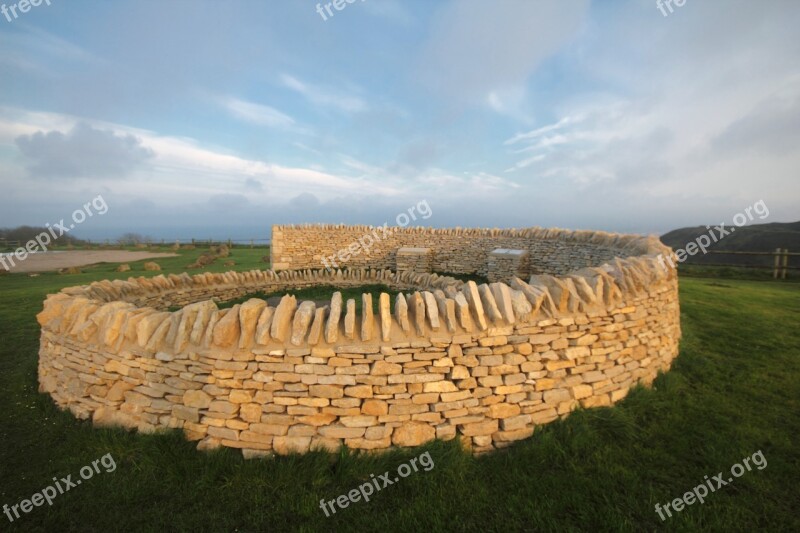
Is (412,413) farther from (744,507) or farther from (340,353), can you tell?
(744,507)

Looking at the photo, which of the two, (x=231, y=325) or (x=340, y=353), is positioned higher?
(x=231, y=325)

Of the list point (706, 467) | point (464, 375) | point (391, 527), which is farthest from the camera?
point (464, 375)

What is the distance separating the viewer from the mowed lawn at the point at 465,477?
282 cm

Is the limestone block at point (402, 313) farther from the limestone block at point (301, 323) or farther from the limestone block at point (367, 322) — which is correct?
the limestone block at point (301, 323)

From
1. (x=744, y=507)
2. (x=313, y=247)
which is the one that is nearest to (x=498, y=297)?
(x=744, y=507)

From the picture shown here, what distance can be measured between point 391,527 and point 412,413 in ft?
3.19

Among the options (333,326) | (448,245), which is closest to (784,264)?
(448,245)

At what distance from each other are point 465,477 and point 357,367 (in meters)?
1.47

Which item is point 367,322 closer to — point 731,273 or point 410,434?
point 410,434

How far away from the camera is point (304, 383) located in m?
3.45

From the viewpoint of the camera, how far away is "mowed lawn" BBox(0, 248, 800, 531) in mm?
2816

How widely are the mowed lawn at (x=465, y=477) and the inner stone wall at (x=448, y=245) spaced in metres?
5.24

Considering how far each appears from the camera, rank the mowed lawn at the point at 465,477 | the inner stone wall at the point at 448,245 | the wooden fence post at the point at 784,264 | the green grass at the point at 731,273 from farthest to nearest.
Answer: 1. the green grass at the point at 731,273
2. the wooden fence post at the point at 784,264
3. the inner stone wall at the point at 448,245
4. the mowed lawn at the point at 465,477

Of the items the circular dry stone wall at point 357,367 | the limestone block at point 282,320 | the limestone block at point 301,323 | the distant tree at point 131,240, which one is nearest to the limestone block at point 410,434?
the circular dry stone wall at point 357,367
